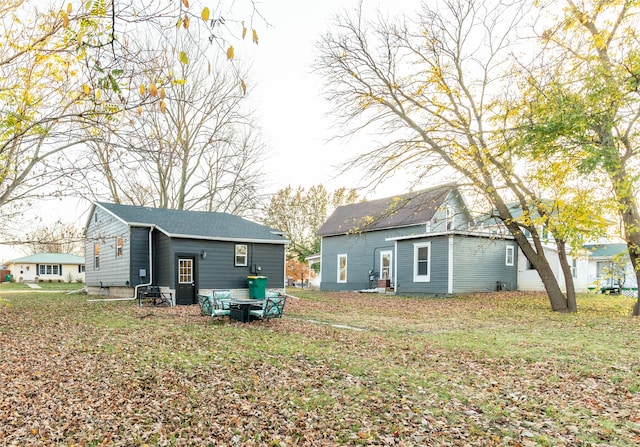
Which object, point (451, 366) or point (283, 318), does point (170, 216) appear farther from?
point (451, 366)

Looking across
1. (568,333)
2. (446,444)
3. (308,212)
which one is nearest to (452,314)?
(568,333)

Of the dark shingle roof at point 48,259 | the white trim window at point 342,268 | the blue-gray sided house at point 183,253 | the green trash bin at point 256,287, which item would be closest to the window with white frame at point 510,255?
the white trim window at point 342,268

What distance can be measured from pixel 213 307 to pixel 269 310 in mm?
1802

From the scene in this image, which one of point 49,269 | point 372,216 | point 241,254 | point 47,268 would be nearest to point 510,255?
point 372,216

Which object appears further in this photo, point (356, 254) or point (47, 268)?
point (47, 268)

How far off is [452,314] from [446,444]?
38.1ft

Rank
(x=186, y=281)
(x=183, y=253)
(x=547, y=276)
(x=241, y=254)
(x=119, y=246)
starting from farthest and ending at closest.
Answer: (x=119, y=246) < (x=241, y=254) < (x=186, y=281) < (x=183, y=253) < (x=547, y=276)

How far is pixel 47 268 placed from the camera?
5206 cm

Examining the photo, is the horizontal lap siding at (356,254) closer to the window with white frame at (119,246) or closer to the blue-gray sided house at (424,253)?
the blue-gray sided house at (424,253)

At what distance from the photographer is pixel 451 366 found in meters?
7.30

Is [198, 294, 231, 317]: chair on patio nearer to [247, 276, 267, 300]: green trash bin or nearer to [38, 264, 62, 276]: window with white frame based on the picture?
[247, 276, 267, 300]: green trash bin

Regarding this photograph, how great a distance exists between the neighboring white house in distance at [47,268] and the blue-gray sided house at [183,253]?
33482 mm

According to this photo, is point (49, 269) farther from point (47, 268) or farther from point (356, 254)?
point (356, 254)

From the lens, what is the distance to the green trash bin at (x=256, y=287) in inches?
819
